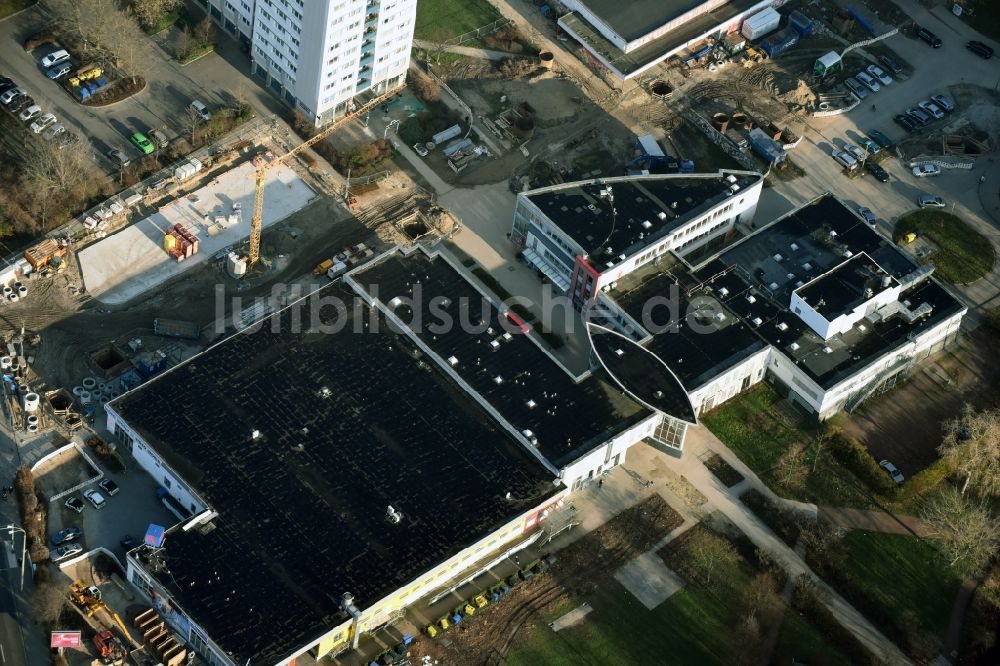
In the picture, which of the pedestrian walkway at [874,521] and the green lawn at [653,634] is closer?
the green lawn at [653,634]

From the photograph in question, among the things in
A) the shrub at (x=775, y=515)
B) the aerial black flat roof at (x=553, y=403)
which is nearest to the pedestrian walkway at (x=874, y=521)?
the shrub at (x=775, y=515)

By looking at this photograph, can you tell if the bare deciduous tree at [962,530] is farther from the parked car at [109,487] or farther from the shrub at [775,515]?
the parked car at [109,487]

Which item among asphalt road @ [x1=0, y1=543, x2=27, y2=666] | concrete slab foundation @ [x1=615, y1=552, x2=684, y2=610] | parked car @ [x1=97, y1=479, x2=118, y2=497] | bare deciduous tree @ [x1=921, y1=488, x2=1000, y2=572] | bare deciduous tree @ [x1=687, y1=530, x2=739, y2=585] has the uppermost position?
bare deciduous tree @ [x1=921, y1=488, x2=1000, y2=572]

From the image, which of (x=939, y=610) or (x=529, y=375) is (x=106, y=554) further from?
(x=939, y=610)

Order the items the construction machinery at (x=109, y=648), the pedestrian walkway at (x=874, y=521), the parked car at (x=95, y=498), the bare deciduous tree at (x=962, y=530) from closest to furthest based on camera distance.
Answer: the construction machinery at (x=109, y=648), the parked car at (x=95, y=498), the bare deciduous tree at (x=962, y=530), the pedestrian walkway at (x=874, y=521)

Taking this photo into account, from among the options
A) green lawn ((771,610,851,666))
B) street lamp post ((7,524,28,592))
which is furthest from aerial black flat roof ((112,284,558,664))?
green lawn ((771,610,851,666))

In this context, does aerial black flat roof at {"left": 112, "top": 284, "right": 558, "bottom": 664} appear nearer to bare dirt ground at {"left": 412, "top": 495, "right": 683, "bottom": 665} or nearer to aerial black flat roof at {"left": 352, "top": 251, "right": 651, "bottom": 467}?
aerial black flat roof at {"left": 352, "top": 251, "right": 651, "bottom": 467}
